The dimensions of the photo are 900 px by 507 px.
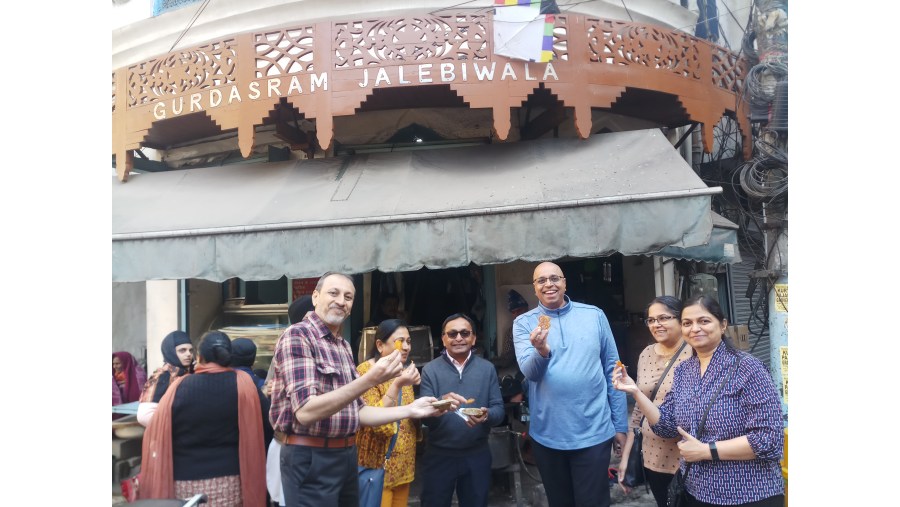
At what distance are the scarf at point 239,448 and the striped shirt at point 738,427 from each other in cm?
231

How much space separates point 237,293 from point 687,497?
20.2 ft

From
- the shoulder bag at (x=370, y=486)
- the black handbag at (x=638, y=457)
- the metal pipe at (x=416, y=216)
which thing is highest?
the metal pipe at (x=416, y=216)

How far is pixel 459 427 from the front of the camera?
3.30 metres

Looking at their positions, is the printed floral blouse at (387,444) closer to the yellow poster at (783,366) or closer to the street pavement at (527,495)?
the street pavement at (527,495)

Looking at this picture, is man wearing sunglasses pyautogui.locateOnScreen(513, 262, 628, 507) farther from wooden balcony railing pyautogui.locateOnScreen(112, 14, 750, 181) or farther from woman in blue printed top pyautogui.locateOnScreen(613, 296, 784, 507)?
wooden balcony railing pyautogui.locateOnScreen(112, 14, 750, 181)

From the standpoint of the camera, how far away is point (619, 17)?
667 cm

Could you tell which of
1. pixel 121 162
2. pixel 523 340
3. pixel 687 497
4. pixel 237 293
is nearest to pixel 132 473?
pixel 237 293

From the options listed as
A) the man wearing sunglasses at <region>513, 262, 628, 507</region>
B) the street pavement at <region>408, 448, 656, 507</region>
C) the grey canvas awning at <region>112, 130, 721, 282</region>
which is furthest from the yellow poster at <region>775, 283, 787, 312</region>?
the man wearing sunglasses at <region>513, 262, 628, 507</region>

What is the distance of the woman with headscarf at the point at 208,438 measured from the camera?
293cm

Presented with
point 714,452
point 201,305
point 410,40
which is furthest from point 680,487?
point 201,305

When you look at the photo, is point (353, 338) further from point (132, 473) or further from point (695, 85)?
point (695, 85)

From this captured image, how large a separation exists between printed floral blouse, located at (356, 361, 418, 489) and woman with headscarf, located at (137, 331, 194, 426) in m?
1.46

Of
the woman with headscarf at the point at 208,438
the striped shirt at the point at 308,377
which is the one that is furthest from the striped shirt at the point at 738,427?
the woman with headscarf at the point at 208,438

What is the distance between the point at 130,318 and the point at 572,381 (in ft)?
26.3
